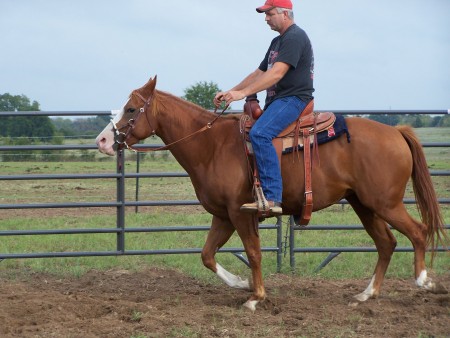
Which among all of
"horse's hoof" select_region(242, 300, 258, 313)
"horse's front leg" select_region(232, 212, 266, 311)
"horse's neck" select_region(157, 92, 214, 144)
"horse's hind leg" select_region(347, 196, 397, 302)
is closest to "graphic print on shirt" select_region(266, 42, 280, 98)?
"horse's neck" select_region(157, 92, 214, 144)

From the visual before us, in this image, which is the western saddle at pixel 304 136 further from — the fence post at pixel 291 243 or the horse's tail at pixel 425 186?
the fence post at pixel 291 243

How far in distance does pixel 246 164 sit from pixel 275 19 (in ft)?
4.38

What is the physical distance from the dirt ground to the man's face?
251 centimetres

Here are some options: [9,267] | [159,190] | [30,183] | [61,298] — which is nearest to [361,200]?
[61,298]

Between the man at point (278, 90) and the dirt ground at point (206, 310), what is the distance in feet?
3.21

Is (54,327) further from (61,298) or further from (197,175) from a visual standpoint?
(197,175)

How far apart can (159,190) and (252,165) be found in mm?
10454

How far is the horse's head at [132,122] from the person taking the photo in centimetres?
619

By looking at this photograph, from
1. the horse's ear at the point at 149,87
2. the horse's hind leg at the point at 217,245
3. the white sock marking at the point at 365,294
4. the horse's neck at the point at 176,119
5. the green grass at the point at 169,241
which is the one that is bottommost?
the green grass at the point at 169,241

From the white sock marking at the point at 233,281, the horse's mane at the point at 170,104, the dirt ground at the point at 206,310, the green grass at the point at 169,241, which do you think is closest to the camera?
the dirt ground at the point at 206,310

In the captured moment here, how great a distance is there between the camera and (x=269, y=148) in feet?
19.8

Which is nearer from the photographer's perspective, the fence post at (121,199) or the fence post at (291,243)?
the fence post at (121,199)

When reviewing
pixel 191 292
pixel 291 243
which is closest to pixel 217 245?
pixel 191 292

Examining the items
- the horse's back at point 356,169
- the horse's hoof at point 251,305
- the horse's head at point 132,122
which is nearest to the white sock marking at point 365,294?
the horse's back at point 356,169
